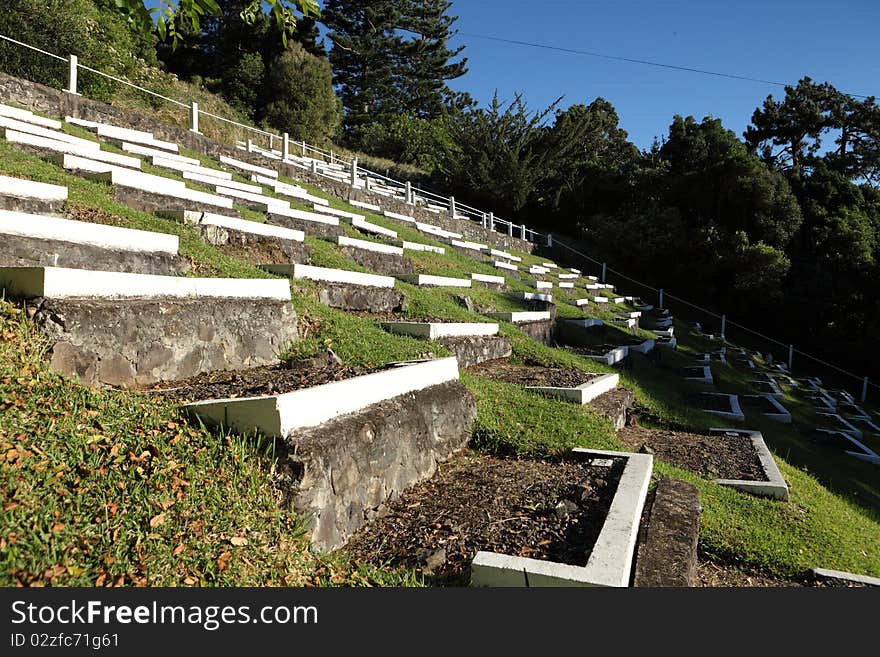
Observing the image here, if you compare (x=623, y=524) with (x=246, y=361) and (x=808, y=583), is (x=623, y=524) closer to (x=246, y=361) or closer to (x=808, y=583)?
(x=808, y=583)

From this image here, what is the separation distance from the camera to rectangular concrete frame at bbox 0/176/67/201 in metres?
5.48

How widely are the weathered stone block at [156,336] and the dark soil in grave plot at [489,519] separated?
1.85 meters

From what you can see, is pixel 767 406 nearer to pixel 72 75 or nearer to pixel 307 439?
pixel 307 439

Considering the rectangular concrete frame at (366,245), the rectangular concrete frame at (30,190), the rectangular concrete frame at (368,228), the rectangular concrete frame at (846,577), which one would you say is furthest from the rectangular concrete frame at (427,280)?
the rectangular concrete frame at (846,577)

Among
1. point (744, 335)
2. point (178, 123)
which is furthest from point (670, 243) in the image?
point (178, 123)

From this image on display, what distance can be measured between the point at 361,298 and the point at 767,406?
26.5ft

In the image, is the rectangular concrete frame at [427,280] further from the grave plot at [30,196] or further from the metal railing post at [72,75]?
the metal railing post at [72,75]

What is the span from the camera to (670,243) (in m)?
24.2

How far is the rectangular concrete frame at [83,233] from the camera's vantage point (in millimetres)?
4520

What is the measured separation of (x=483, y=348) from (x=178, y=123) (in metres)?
14.4

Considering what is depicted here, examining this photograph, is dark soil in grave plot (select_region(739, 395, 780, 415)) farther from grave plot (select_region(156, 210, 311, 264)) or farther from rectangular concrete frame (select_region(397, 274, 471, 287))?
grave plot (select_region(156, 210, 311, 264))

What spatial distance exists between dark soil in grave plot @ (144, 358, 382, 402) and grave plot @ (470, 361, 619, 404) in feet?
8.52

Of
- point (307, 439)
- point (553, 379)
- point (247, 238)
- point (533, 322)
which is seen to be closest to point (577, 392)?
point (553, 379)

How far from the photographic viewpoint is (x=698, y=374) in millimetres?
11953
